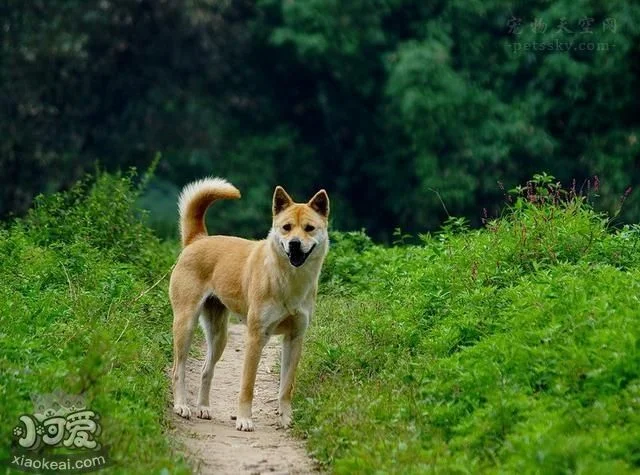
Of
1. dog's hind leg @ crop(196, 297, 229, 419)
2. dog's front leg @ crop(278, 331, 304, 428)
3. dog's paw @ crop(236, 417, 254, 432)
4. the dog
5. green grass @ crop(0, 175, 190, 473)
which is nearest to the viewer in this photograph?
green grass @ crop(0, 175, 190, 473)

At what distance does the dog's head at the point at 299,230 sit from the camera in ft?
27.5

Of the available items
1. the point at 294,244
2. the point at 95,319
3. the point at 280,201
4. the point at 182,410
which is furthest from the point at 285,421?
the point at 95,319

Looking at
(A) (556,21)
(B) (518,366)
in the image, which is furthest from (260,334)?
(A) (556,21)

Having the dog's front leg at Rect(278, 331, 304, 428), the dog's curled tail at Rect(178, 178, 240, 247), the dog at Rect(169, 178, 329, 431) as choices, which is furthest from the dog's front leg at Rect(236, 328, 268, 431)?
the dog's curled tail at Rect(178, 178, 240, 247)

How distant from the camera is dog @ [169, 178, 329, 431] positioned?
845 centimetres

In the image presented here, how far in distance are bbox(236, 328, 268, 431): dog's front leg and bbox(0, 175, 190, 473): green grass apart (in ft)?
1.91

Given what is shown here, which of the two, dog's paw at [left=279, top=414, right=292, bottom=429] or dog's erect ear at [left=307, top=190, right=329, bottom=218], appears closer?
dog's paw at [left=279, top=414, right=292, bottom=429]

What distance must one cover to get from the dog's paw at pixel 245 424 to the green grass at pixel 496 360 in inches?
14.5

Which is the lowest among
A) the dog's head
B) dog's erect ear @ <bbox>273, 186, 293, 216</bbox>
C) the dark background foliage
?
the dog's head

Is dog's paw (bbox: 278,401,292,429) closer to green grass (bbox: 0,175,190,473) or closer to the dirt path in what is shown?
the dirt path

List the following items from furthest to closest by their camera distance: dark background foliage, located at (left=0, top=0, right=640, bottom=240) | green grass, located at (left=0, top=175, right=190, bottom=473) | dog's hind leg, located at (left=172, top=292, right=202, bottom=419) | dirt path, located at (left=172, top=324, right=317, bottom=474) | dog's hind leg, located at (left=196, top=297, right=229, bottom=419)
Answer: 1. dark background foliage, located at (left=0, top=0, right=640, bottom=240)
2. dog's hind leg, located at (left=196, top=297, right=229, bottom=419)
3. dog's hind leg, located at (left=172, top=292, right=202, bottom=419)
4. dirt path, located at (left=172, top=324, right=317, bottom=474)
5. green grass, located at (left=0, top=175, right=190, bottom=473)

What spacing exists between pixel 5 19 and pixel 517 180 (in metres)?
11.1

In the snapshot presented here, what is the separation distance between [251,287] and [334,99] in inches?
759

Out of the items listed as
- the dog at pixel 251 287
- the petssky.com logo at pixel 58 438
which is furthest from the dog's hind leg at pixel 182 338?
the petssky.com logo at pixel 58 438
